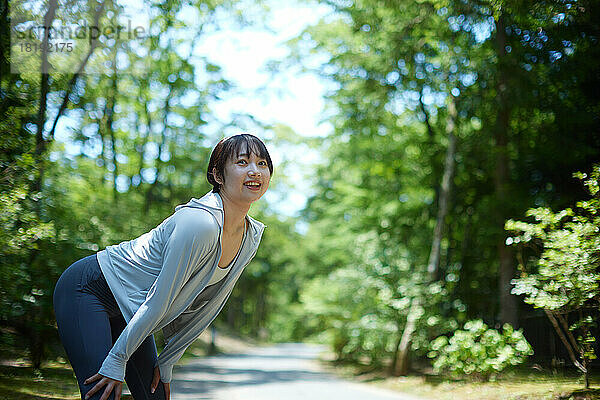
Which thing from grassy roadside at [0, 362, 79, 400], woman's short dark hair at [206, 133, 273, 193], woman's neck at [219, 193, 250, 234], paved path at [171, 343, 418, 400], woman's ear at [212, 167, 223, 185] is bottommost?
paved path at [171, 343, 418, 400]

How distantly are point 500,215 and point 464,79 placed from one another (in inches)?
113

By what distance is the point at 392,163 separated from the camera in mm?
14500

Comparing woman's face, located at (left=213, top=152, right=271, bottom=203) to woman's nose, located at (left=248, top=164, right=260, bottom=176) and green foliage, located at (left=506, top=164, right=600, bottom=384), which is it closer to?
woman's nose, located at (left=248, top=164, right=260, bottom=176)

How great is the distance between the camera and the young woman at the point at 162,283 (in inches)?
74.4

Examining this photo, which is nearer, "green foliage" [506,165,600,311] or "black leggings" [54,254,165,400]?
"black leggings" [54,254,165,400]

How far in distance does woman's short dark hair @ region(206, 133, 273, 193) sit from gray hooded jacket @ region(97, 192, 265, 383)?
13cm

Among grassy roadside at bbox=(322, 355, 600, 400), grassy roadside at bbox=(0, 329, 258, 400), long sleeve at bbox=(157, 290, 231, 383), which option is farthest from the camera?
grassy roadside at bbox=(322, 355, 600, 400)

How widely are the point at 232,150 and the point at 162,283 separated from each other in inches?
22.9

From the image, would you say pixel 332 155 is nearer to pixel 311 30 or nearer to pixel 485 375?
pixel 311 30

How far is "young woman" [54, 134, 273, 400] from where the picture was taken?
1.89m

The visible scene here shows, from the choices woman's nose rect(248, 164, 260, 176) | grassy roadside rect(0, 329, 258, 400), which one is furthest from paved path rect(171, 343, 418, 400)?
woman's nose rect(248, 164, 260, 176)

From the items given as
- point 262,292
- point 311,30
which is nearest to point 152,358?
point 311,30

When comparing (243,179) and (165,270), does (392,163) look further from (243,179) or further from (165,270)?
(165,270)

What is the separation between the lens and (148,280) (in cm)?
200
